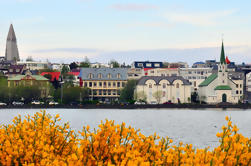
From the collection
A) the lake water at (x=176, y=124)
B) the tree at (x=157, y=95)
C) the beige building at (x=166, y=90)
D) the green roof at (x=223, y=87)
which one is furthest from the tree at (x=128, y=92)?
the lake water at (x=176, y=124)

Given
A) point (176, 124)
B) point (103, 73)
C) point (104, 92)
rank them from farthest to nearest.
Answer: point (103, 73)
point (104, 92)
point (176, 124)

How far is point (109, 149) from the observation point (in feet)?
44.1

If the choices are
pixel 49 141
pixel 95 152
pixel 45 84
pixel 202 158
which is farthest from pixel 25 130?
pixel 45 84

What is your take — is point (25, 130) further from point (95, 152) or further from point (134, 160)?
point (134, 160)

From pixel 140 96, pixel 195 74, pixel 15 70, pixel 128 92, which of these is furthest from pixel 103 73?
pixel 15 70

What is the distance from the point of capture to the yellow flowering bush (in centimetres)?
1144

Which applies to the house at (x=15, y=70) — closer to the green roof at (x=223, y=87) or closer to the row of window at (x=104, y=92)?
the row of window at (x=104, y=92)

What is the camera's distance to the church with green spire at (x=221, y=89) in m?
149

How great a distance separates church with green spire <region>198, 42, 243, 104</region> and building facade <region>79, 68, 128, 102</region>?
24618 mm

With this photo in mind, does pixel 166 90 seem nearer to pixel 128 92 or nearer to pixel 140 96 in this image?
pixel 140 96

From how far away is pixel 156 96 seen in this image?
146 meters

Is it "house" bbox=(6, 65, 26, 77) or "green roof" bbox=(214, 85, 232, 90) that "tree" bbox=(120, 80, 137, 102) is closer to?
"green roof" bbox=(214, 85, 232, 90)

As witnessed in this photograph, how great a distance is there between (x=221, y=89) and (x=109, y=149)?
455 feet

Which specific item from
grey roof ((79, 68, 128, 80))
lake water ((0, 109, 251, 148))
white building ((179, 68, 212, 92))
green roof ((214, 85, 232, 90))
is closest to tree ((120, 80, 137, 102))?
grey roof ((79, 68, 128, 80))
